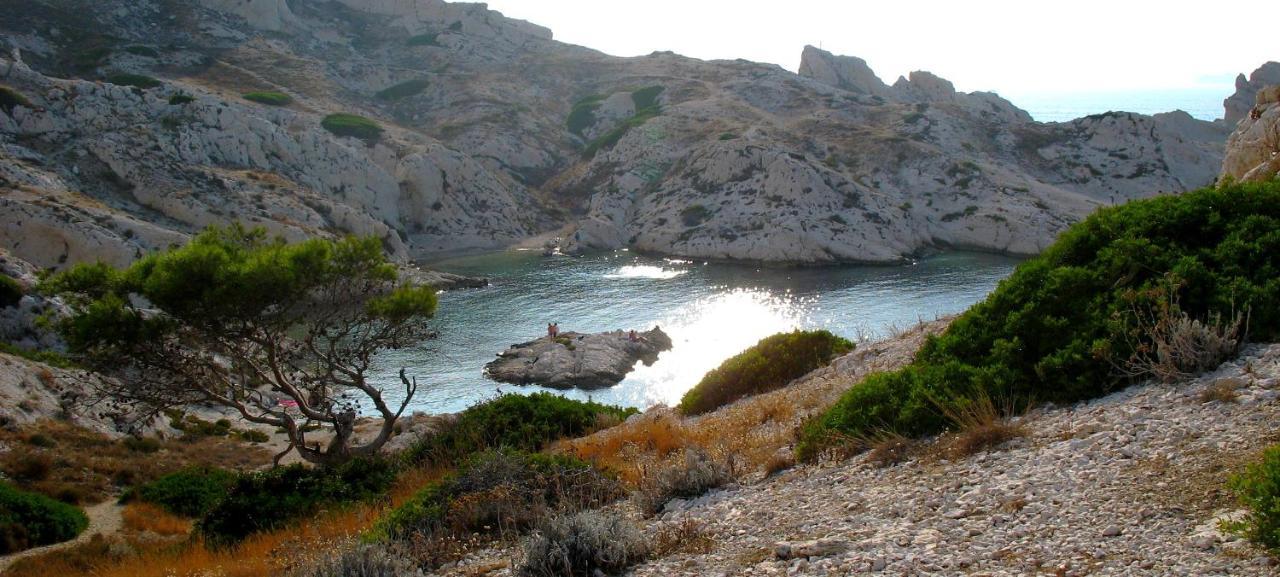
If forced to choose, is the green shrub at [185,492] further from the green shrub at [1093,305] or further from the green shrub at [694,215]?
the green shrub at [694,215]

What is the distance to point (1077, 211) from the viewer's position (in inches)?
3415

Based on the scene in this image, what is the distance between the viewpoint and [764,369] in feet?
64.2

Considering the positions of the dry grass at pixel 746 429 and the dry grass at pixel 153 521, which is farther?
the dry grass at pixel 153 521

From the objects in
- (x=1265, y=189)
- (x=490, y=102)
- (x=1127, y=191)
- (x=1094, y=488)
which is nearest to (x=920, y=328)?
(x=1265, y=189)

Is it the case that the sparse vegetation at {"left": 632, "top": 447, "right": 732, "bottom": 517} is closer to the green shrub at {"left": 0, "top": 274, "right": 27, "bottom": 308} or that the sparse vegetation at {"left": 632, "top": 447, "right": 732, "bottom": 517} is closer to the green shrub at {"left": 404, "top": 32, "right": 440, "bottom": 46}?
the green shrub at {"left": 0, "top": 274, "right": 27, "bottom": 308}

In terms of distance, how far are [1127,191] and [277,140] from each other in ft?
332

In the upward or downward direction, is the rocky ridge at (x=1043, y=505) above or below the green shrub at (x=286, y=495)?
above

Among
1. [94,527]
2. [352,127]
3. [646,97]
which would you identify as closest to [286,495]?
[94,527]

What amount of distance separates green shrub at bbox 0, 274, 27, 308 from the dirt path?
22971 mm

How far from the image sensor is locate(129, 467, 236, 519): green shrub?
19.7 meters

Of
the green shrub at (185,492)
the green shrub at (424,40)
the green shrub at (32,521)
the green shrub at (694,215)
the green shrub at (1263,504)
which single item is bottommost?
the green shrub at (185,492)

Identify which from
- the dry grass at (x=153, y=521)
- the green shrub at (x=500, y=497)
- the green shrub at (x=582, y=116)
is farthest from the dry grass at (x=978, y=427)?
the green shrub at (x=582, y=116)

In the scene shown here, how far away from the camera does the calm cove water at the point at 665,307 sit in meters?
45.2

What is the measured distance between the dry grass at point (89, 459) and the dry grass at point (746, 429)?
1364 centimetres
